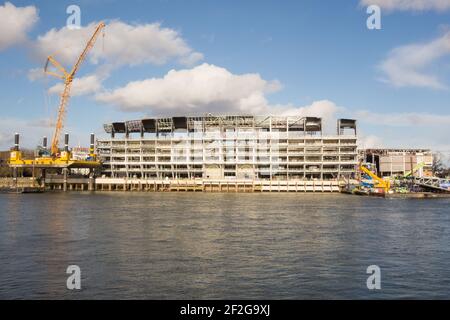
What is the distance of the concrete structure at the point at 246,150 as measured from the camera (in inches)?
6275

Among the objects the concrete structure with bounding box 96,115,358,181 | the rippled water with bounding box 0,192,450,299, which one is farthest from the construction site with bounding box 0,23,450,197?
the rippled water with bounding box 0,192,450,299

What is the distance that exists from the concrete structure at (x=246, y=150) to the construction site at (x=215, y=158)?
351 mm

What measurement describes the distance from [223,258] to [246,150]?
424 feet

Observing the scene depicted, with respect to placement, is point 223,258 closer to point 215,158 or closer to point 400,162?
point 215,158

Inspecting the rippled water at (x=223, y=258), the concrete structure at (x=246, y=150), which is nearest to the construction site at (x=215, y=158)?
the concrete structure at (x=246, y=150)

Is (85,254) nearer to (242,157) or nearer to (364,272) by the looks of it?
(364,272)

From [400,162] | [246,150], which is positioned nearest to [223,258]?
[246,150]

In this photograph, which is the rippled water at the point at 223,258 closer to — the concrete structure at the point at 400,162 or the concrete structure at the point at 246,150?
the concrete structure at the point at 246,150

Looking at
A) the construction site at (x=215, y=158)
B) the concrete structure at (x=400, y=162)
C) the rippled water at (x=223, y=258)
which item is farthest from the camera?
the concrete structure at (x=400, y=162)

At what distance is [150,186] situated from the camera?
163 meters

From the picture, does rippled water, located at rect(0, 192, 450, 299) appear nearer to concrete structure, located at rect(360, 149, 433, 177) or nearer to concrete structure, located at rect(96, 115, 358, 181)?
concrete structure, located at rect(96, 115, 358, 181)

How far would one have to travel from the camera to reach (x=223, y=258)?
1308 inches
